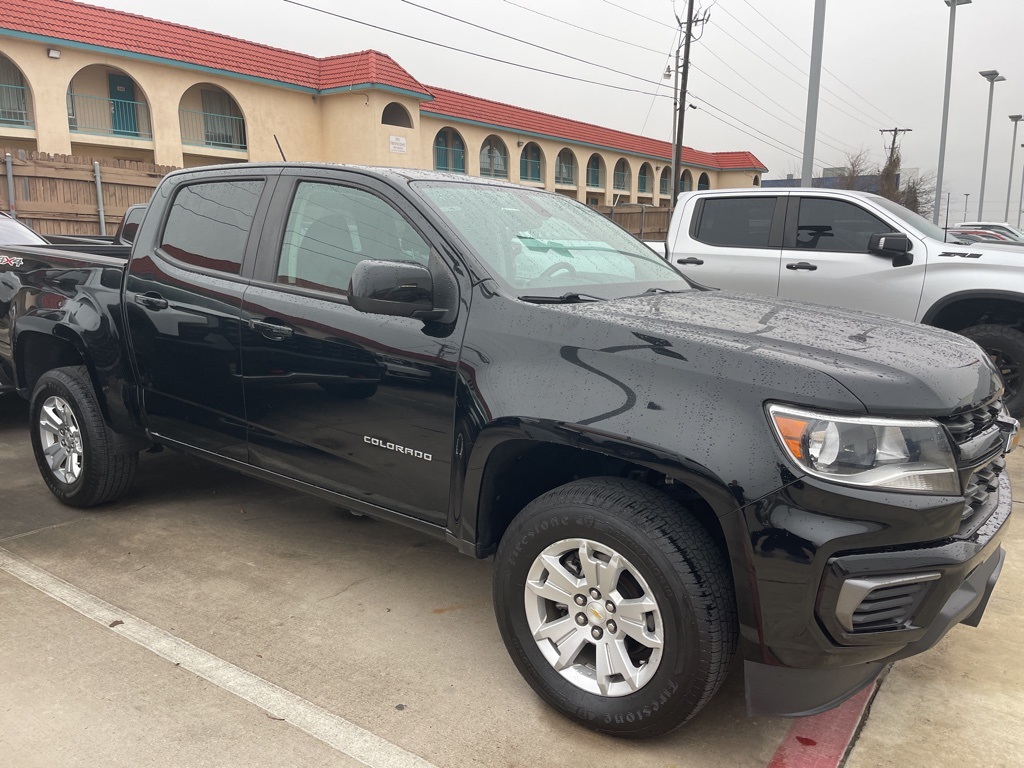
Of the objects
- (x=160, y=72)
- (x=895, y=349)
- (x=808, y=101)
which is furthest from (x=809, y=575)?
(x=160, y=72)

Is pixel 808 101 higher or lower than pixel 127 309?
higher

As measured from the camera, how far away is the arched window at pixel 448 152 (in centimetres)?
3756

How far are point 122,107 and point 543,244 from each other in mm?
30951

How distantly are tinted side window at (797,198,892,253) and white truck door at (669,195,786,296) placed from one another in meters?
0.20

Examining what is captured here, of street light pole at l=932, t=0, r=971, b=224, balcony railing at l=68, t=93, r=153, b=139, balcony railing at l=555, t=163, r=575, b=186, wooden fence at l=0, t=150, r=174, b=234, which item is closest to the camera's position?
wooden fence at l=0, t=150, r=174, b=234

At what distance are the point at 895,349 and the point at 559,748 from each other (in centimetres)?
161

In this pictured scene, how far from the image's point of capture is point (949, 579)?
219 cm

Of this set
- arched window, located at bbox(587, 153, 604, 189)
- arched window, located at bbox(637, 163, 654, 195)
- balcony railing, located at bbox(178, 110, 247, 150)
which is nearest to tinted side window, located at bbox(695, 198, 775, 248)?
balcony railing, located at bbox(178, 110, 247, 150)

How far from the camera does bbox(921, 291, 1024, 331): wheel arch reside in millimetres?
6105

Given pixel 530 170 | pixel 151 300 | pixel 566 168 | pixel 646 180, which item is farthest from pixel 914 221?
pixel 646 180

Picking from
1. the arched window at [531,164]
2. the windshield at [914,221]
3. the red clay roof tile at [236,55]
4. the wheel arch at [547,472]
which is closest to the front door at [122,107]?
the red clay roof tile at [236,55]

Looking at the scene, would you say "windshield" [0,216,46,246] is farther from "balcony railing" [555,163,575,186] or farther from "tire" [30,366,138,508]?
"balcony railing" [555,163,575,186]

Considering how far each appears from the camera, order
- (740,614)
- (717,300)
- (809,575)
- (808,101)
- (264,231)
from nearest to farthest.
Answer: (809,575), (740,614), (717,300), (264,231), (808,101)

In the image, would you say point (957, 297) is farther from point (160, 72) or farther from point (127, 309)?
point (160, 72)
